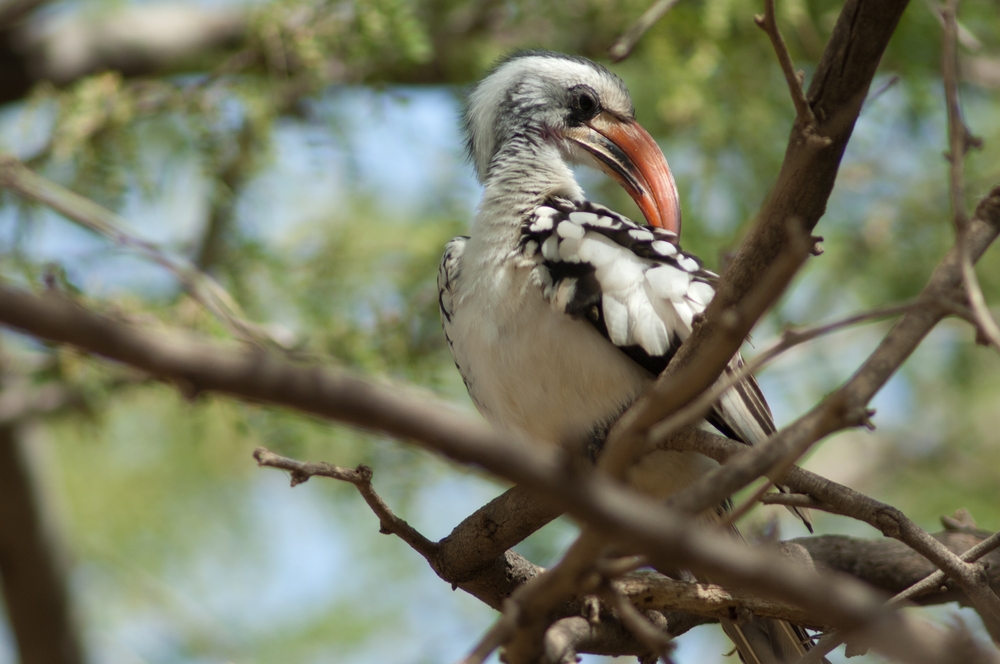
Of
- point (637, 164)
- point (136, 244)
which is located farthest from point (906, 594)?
point (136, 244)

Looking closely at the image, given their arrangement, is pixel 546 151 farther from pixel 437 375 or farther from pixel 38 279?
pixel 38 279

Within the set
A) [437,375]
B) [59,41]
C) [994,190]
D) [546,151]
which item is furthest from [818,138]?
[59,41]

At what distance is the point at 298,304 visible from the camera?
15.7 feet

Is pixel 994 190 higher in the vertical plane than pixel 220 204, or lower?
lower

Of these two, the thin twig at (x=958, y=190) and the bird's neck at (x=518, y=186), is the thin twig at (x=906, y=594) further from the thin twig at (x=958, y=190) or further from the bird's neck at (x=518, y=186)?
the bird's neck at (x=518, y=186)

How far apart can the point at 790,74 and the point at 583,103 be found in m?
1.58

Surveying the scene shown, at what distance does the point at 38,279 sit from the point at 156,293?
95 centimetres

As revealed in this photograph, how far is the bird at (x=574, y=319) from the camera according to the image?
8.10 feet

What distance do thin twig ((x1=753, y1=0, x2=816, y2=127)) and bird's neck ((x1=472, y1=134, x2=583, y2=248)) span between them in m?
1.03

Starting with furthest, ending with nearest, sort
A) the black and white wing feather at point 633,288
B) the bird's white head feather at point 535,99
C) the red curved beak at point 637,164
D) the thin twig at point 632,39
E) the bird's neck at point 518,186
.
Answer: the bird's white head feather at point 535,99 → the red curved beak at point 637,164 → the bird's neck at point 518,186 → the black and white wing feather at point 633,288 → the thin twig at point 632,39

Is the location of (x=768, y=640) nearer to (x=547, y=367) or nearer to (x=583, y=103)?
(x=547, y=367)

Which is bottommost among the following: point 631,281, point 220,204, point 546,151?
point 631,281

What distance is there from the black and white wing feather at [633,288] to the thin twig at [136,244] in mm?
873

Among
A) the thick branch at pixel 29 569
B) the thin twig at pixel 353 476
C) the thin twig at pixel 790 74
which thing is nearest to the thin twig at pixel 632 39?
the thin twig at pixel 790 74
